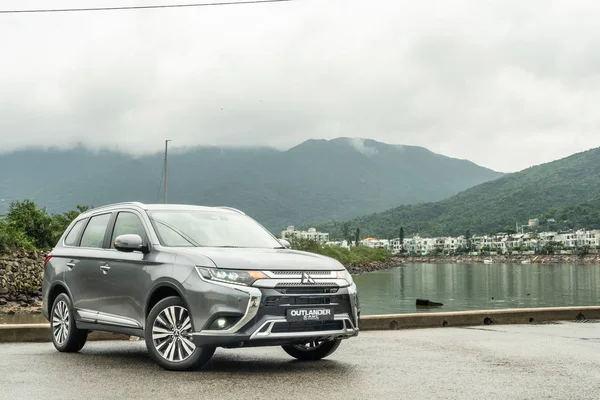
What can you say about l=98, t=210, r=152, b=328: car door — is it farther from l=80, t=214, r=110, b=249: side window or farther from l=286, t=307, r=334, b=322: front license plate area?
l=286, t=307, r=334, b=322: front license plate area

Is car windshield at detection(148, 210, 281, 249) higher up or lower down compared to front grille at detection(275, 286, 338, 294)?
higher up

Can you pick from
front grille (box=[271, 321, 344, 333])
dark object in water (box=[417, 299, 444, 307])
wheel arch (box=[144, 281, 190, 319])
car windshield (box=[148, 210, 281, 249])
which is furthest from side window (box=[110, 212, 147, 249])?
dark object in water (box=[417, 299, 444, 307])

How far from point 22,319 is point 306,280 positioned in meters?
28.0

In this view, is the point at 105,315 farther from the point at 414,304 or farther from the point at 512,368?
the point at 414,304

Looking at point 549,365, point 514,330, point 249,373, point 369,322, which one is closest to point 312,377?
point 249,373

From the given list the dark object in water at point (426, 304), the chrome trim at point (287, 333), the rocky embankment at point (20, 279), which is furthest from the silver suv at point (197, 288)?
the dark object in water at point (426, 304)

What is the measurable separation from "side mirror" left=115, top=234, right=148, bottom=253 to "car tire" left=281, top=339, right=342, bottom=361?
2162 mm

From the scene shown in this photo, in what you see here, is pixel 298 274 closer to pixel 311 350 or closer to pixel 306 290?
pixel 306 290

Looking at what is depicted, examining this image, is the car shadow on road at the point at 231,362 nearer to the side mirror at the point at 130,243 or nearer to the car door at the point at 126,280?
the car door at the point at 126,280

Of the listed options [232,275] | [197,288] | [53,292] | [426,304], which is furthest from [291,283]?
[426,304]

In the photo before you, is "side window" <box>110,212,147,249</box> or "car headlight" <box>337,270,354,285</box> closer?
"car headlight" <box>337,270,354,285</box>

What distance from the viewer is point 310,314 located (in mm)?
7676

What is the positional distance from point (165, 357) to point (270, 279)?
1.43 meters

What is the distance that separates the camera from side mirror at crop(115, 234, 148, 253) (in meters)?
8.21
